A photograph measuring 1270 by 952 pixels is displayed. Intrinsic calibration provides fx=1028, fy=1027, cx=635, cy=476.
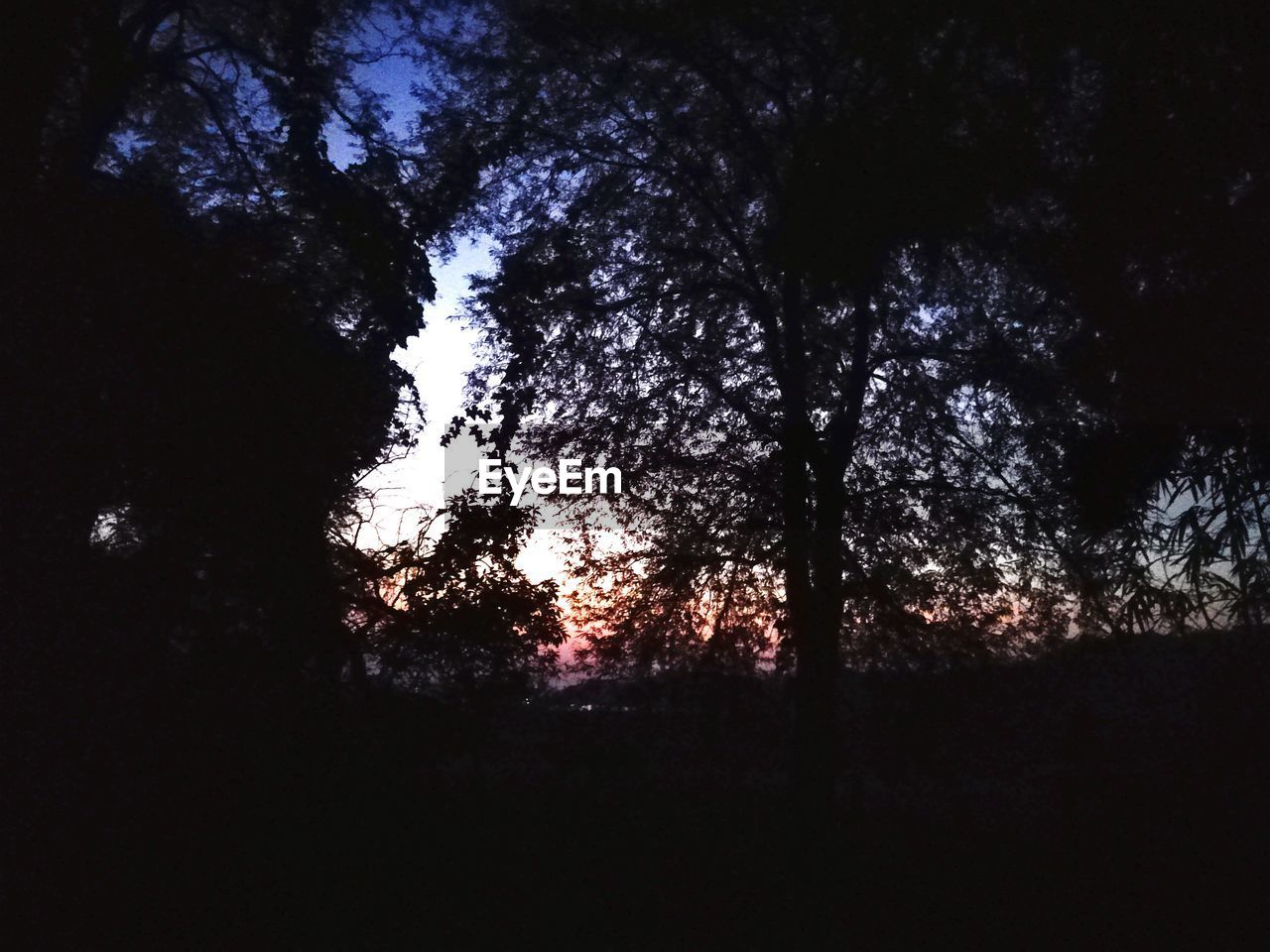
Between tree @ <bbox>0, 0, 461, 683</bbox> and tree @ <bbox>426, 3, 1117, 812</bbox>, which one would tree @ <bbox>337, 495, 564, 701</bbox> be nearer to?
tree @ <bbox>0, 0, 461, 683</bbox>

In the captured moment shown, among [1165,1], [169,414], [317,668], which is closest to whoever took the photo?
[169,414]

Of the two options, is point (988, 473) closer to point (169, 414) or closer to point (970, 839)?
point (970, 839)

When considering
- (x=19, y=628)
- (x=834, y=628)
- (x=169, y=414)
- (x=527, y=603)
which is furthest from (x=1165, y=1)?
(x=19, y=628)

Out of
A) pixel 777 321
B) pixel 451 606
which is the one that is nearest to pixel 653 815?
pixel 451 606

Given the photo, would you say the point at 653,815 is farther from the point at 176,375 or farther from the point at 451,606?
the point at 176,375

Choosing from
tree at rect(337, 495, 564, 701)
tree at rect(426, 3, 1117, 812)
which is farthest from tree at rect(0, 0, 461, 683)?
tree at rect(426, 3, 1117, 812)

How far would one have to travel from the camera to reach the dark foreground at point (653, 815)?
6477 mm

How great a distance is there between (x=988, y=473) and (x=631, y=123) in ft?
16.2

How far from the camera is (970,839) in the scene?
9.23 metres

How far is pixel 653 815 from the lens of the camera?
29.9 feet

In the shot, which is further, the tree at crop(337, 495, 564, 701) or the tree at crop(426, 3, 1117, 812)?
the tree at crop(426, 3, 1117, 812)

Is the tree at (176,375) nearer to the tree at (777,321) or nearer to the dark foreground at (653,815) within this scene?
the dark foreground at (653,815)

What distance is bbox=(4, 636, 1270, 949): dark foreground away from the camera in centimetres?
648

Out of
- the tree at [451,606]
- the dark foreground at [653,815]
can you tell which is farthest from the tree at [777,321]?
the tree at [451,606]
